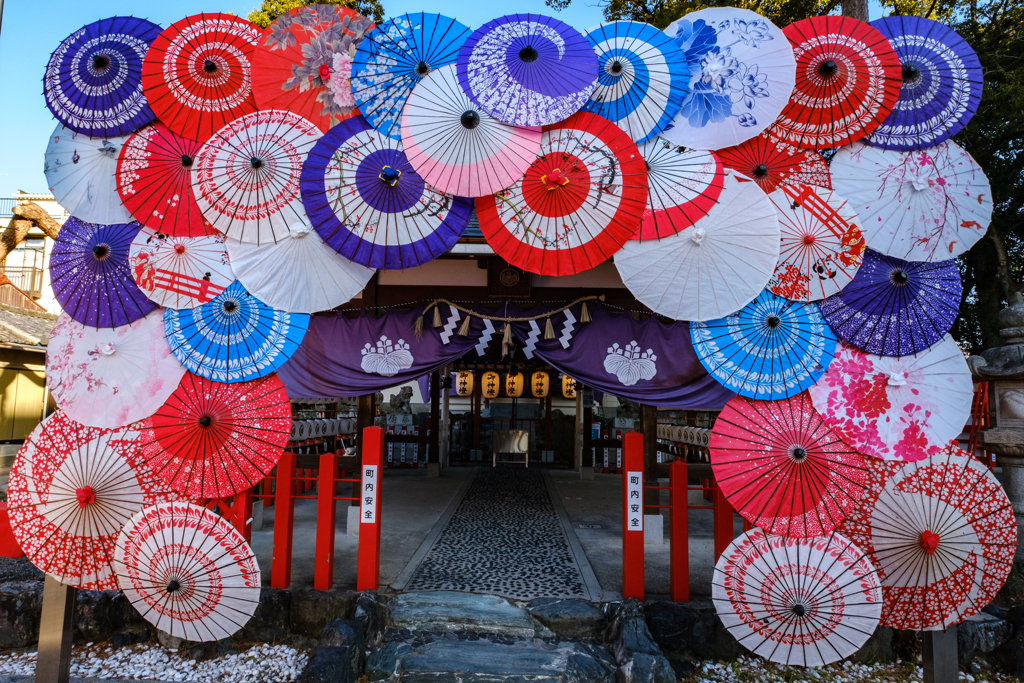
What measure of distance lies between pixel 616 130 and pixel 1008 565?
4.76 meters

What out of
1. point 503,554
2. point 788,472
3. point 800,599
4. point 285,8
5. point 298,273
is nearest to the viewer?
point 800,599

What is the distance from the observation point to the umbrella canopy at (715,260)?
15.6ft

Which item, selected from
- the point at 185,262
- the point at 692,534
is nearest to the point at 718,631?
the point at 692,534

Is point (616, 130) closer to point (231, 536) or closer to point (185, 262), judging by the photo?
point (185, 262)

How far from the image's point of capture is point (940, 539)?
4457 mm

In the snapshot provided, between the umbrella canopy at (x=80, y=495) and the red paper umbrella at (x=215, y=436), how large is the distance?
194mm

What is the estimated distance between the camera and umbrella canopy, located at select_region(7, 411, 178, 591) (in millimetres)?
4738

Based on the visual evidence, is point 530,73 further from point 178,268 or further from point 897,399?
point 897,399

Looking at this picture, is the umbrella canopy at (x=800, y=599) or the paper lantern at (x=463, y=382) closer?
the umbrella canopy at (x=800, y=599)

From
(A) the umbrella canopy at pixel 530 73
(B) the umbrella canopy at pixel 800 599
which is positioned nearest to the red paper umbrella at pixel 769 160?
(A) the umbrella canopy at pixel 530 73

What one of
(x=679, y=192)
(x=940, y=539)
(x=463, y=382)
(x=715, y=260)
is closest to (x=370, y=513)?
(x=715, y=260)

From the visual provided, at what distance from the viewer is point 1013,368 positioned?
5582 millimetres

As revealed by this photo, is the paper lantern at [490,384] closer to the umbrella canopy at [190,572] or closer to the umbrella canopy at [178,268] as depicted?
the umbrella canopy at [178,268]

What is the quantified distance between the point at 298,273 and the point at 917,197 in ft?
18.0
